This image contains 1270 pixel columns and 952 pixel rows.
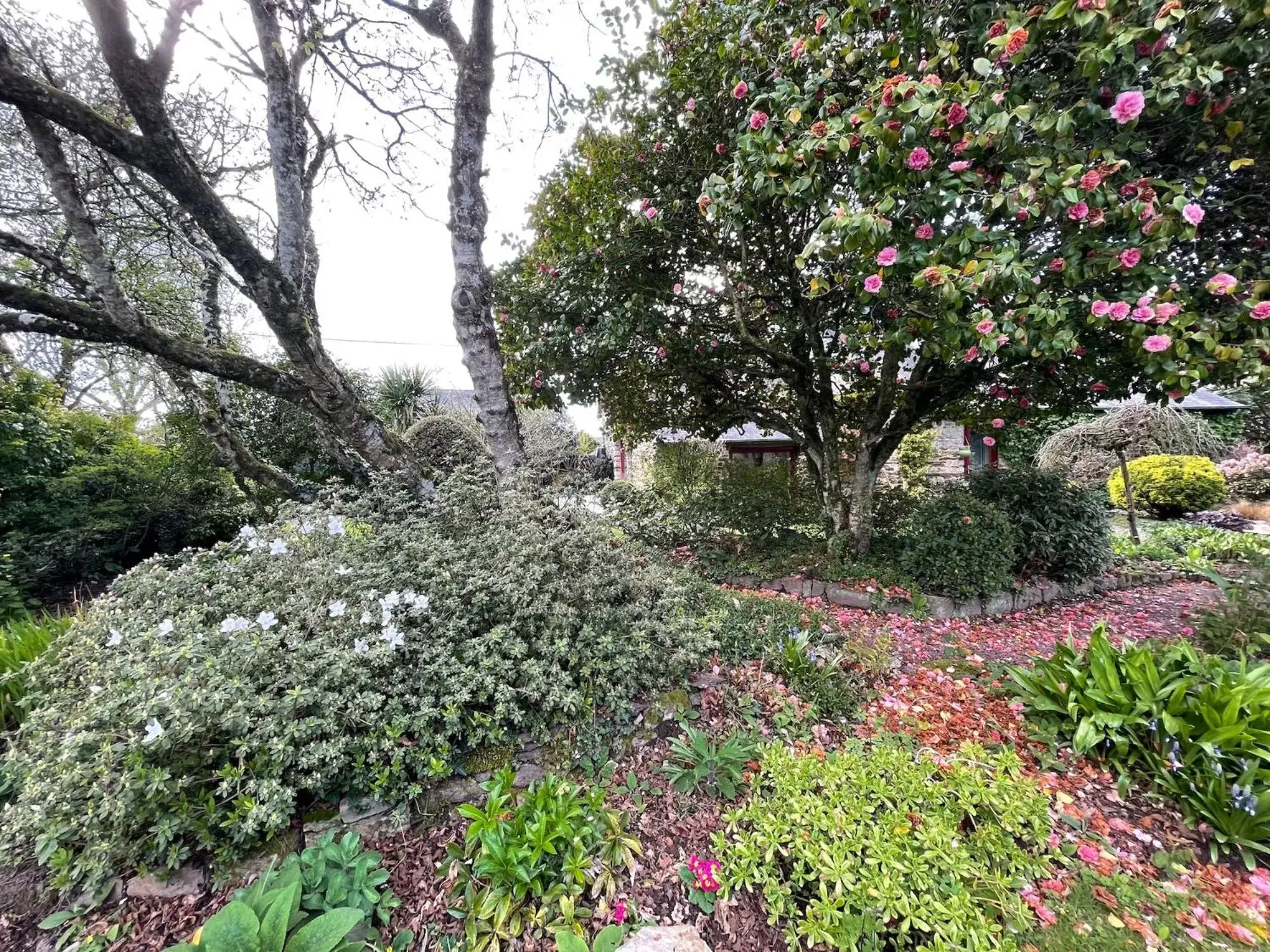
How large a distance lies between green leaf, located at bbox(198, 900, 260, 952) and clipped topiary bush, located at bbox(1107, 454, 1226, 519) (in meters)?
13.1

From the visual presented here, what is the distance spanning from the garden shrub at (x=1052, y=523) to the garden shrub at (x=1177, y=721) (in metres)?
2.34

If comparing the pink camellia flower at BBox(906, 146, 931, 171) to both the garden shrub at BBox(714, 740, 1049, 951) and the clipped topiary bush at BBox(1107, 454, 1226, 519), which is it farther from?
the clipped topiary bush at BBox(1107, 454, 1226, 519)

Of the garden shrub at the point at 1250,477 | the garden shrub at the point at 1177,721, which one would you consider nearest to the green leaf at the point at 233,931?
the garden shrub at the point at 1177,721

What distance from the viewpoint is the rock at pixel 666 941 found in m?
1.42

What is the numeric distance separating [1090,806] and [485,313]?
179 inches

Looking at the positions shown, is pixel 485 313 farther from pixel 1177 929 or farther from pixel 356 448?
pixel 1177 929

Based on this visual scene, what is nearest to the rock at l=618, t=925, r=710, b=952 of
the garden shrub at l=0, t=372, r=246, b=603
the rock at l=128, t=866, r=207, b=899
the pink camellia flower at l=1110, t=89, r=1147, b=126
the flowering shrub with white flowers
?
the flowering shrub with white flowers

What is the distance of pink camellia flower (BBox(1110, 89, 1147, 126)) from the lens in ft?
7.06

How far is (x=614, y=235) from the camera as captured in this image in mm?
4273

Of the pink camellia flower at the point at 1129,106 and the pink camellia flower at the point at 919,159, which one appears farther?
the pink camellia flower at the point at 919,159

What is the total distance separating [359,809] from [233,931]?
1.80 ft

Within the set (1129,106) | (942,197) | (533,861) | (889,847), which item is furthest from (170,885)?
(1129,106)

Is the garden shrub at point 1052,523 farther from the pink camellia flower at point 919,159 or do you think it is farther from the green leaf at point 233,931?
the green leaf at point 233,931

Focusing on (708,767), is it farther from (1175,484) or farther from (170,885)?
(1175,484)
